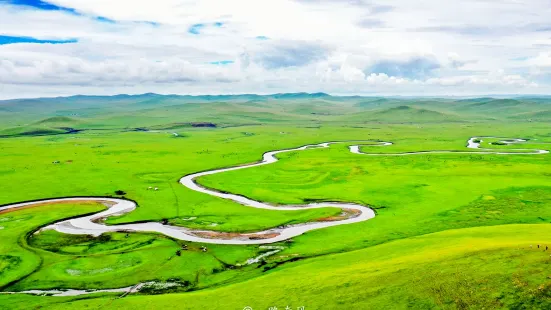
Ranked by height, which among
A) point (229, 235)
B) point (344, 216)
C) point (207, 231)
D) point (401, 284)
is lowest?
point (344, 216)

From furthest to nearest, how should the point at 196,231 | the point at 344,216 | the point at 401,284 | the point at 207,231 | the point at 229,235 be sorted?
the point at 344,216 < the point at 196,231 < the point at 207,231 < the point at 229,235 < the point at 401,284

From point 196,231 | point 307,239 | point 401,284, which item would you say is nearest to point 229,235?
point 196,231

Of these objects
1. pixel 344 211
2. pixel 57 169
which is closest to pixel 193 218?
pixel 344 211

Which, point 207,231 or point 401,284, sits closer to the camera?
point 401,284

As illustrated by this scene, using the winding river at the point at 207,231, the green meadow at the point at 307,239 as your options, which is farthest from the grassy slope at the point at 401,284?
the winding river at the point at 207,231

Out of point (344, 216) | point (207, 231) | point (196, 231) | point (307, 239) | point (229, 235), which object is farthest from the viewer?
point (344, 216)

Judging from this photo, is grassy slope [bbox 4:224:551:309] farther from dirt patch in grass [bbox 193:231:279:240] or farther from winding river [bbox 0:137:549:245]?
winding river [bbox 0:137:549:245]

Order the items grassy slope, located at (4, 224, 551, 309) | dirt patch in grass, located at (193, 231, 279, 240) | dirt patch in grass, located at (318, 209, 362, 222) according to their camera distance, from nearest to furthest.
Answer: grassy slope, located at (4, 224, 551, 309)
dirt patch in grass, located at (193, 231, 279, 240)
dirt patch in grass, located at (318, 209, 362, 222)

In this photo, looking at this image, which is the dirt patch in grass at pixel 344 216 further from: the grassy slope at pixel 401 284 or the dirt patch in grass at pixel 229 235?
the grassy slope at pixel 401 284

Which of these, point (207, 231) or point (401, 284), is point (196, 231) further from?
point (401, 284)

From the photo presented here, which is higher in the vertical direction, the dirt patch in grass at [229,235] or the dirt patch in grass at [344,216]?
the dirt patch in grass at [229,235]

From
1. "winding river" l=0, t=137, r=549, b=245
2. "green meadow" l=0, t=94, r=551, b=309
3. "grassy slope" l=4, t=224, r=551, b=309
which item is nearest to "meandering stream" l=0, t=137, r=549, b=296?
"winding river" l=0, t=137, r=549, b=245

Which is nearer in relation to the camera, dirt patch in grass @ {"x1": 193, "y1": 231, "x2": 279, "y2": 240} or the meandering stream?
the meandering stream
